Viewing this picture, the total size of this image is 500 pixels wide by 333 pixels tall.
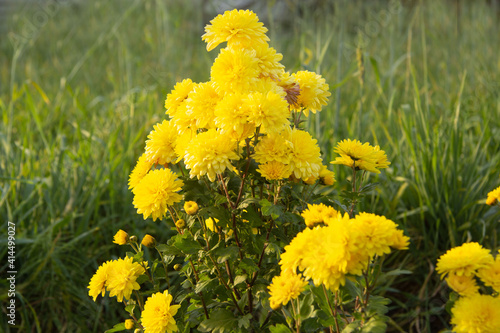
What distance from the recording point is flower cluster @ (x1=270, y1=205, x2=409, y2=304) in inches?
32.1

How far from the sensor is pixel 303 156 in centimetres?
105

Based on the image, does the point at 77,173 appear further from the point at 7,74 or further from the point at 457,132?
the point at 7,74

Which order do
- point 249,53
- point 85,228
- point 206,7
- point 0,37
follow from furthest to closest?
1. point 206,7
2. point 0,37
3. point 85,228
4. point 249,53

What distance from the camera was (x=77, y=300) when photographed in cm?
177

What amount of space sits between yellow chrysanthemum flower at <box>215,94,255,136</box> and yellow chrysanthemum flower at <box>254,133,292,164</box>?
6 centimetres

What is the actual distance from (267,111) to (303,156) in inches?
5.8

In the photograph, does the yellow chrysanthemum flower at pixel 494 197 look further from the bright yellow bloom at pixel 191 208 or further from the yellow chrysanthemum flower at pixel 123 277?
the yellow chrysanthemum flower at pixel 123 277

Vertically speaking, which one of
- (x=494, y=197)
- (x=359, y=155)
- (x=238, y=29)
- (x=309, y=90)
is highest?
(x=238, y=29)

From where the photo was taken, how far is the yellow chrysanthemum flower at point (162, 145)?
1163 mm

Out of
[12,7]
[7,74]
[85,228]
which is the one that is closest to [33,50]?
[7,74]

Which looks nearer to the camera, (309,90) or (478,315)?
(478,315)

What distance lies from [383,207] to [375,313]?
3.54ft

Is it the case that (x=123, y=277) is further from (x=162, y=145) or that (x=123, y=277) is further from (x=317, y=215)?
(x=317, y=215)

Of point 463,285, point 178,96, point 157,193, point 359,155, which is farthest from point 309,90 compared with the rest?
point 463,285
